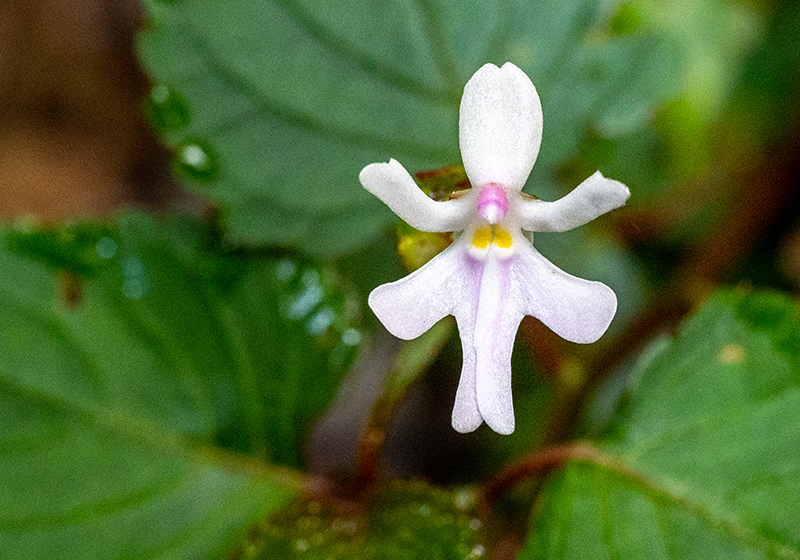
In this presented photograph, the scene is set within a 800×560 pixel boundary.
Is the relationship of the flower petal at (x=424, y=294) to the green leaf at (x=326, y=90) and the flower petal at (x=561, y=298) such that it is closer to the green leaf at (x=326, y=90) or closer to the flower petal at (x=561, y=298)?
the flower petal at (x=561, y=298)

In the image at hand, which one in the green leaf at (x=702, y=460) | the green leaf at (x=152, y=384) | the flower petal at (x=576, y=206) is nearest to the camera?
the flower petal at (x=576, y=206)

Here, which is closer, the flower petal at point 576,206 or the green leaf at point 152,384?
the flower petal at point 576,206

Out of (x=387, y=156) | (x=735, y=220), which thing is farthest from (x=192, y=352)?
(x=735, y=220)

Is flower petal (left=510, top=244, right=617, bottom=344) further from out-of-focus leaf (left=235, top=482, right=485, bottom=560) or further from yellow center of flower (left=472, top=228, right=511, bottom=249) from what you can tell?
out-of-focus leaf (left=235, top=482, right=485, bottom=560)

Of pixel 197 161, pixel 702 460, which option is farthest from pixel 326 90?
pixel 702 460

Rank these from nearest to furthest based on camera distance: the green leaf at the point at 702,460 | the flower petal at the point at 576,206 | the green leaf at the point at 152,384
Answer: the flower petal at the point at 576,206
the green leaf at the point at 702,460
the green leaf at the point at 152,384

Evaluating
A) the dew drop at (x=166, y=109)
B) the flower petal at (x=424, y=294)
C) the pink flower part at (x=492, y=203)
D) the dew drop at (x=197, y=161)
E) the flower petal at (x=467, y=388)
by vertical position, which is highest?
the dew drop at (x=166, y=109)

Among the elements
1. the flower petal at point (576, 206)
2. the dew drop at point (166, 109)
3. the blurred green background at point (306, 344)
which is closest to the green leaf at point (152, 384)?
the blurred green background at point (306, 344)

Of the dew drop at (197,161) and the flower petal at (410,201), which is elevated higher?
the dew drop at (197,161)
